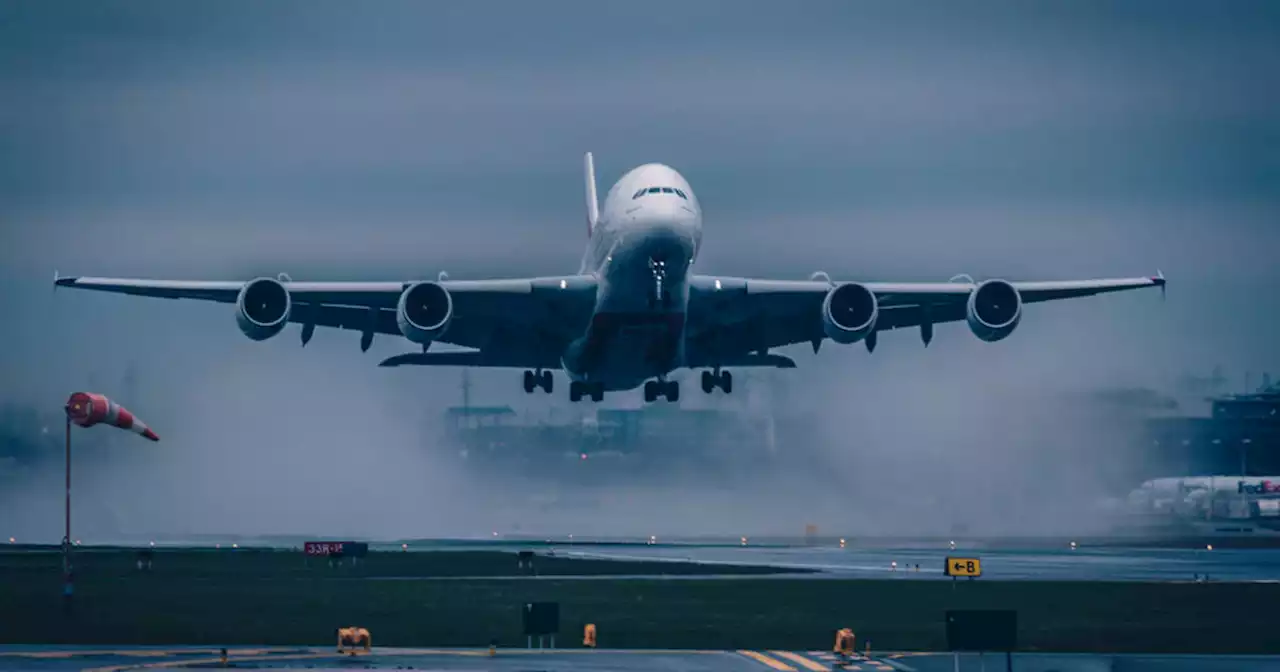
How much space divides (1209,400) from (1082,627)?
66.9 m

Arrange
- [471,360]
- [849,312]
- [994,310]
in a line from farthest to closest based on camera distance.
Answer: [471,360], [994,310], [849,312]

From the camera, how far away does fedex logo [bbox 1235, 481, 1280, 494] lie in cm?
12825

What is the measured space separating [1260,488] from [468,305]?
83.5 m

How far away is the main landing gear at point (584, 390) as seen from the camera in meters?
Result: 71.6

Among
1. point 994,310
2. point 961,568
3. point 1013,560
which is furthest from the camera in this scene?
point 1013,560

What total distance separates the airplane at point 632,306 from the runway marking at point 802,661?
16.6m

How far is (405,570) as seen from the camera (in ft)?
259

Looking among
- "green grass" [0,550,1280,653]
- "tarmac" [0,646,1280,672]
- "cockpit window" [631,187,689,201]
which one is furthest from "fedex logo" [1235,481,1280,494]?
"tarmac" [0,646,1280,672]

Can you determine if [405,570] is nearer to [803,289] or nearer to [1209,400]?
[803,289]

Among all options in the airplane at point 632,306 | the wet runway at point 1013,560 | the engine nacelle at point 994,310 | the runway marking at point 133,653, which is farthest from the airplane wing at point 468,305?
the runway marking at point 133,653

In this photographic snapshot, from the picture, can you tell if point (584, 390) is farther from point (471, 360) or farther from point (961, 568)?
point (961, 568)

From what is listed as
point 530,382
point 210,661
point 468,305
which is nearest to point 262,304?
point 468,305

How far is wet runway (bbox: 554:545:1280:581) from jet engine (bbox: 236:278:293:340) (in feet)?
88.3

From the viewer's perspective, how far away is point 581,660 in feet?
139
